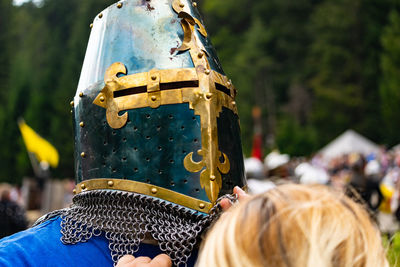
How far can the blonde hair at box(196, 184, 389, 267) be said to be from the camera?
1099mm

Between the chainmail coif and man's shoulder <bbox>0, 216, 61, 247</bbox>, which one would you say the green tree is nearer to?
the chainmail coif

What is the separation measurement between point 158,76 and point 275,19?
129 feet

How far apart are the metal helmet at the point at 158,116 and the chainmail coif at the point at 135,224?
0.04 m

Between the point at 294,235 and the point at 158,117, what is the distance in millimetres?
958

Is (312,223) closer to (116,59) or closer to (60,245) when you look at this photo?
(60,245)

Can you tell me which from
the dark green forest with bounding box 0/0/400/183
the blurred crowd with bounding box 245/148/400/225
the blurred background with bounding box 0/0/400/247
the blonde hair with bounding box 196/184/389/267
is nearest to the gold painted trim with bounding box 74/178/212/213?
the blonde hair with bounding box 196/184/389/267

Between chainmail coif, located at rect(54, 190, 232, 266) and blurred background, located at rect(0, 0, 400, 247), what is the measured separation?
18591 millimetres

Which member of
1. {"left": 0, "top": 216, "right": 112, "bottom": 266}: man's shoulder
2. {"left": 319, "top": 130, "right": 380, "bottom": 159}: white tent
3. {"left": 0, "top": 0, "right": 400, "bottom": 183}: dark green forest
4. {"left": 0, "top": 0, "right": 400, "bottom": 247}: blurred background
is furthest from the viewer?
{"left": 0, "top": 0, "right": 400, "bottom": 183}: dark green forest

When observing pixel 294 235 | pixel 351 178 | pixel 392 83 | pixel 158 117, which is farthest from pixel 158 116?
pixel 392 83

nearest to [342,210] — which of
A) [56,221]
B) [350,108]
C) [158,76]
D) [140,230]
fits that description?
[140,230]

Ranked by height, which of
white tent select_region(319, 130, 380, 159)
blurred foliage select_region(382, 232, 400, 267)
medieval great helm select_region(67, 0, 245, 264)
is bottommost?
white tent select_region(319, 130, 380, 159)

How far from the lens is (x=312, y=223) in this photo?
1123 mm

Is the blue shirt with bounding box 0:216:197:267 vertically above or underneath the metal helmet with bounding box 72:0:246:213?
underneath

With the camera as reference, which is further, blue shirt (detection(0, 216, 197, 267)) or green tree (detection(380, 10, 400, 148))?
green tree (detection(380, 10, 400, 148))
